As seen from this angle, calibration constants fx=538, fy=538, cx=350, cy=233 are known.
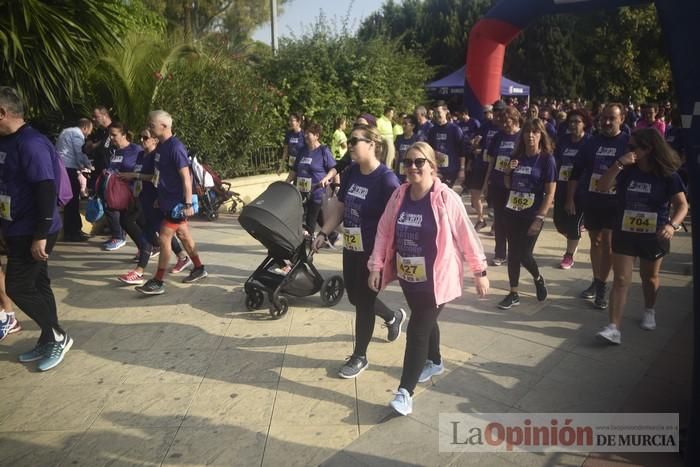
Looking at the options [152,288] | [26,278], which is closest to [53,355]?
[26,278]

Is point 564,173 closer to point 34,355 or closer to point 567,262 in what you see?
point 567,262

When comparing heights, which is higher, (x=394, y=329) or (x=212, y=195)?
(x=212, y=195)

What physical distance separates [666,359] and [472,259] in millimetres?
2117

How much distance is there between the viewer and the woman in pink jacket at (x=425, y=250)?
3.47 metres

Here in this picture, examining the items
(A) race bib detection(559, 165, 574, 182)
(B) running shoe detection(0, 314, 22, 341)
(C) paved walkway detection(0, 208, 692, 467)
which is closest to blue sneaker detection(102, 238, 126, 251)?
(C) paved walkway detection(0, 208, 692, 467)

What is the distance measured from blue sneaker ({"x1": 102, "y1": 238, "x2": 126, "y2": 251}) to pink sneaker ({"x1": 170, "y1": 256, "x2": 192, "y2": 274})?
172 cm

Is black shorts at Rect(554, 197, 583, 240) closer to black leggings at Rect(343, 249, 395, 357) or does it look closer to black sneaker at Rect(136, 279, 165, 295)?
black leggings at Rect(343, 249, 395, 357)

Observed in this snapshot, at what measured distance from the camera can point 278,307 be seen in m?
5.27

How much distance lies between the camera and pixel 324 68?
13.7m

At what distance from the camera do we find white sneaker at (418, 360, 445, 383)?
159 inches

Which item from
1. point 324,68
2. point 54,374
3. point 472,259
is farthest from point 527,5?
point 54,374

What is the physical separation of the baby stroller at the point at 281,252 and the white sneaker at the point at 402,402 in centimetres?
199

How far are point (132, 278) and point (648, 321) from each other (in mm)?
5458

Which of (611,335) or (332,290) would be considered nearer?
(611,335)
